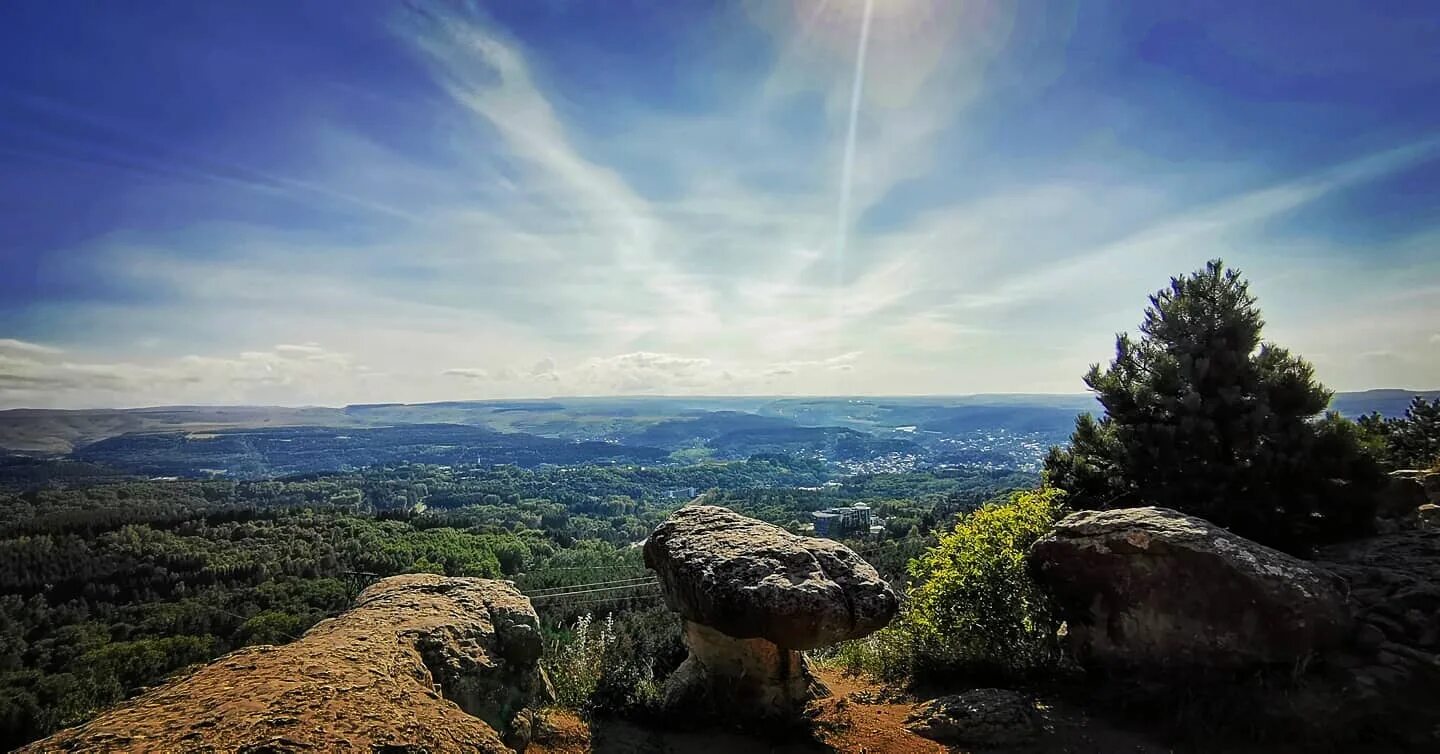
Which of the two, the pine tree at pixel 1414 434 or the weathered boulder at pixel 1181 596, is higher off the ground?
the pine tree at pixel 1414 434

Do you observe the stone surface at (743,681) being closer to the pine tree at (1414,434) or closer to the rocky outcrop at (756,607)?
the rocky outcrop at (756,607)

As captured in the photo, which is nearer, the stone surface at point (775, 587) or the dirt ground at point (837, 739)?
the dirt ground at point (837, 739)

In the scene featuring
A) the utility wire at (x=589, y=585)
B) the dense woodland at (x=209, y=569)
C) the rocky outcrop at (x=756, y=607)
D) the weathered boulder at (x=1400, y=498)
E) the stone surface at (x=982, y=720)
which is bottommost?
the utility wire at (x=589, y=585)

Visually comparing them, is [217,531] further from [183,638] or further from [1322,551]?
[1322,551]

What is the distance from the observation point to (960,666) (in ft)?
33.0

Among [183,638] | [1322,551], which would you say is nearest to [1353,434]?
[1322,551]

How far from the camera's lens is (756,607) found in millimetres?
7785

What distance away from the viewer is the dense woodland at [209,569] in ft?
109

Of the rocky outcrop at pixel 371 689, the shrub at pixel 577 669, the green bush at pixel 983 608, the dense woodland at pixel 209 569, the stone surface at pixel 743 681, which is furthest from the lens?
the dense woodland at pixel 209 569

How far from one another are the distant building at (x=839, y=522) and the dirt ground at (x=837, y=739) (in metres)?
62.2

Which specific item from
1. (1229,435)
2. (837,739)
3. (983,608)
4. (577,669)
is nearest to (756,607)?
(837,739)

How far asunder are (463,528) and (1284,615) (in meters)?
Answer: 93.5

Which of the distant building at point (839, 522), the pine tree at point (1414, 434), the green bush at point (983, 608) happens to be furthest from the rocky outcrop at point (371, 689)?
the distant building at point (839, 522)

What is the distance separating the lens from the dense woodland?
3331 cm
